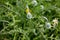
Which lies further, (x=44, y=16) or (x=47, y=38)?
(x=44, y=16)

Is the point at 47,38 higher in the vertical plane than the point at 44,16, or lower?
lower

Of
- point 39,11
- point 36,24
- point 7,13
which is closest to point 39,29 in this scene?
point 36,24

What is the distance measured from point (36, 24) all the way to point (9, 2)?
389 mm

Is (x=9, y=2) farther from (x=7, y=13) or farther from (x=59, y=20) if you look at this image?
(x=59, y=20)

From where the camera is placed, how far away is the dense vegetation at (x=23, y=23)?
1.76m

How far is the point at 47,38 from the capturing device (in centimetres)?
182

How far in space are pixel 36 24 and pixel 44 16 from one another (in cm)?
20

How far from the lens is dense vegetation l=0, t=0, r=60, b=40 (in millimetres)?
1764

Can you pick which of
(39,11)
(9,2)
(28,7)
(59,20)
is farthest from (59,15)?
(9,2)

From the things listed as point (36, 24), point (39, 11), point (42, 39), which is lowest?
point (42, 39)

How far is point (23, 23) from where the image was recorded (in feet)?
6.04

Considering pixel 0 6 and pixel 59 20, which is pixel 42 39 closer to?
pixel 59 20

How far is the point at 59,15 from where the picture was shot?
2006 mm

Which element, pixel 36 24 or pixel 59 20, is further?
pixel 59 20
